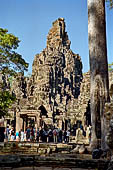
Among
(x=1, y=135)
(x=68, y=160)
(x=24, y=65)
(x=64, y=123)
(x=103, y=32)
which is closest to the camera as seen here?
(x=68, y=160)

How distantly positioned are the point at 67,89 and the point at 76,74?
6183mm

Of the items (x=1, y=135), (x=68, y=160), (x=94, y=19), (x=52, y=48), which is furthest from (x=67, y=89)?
(x=68, y=160)

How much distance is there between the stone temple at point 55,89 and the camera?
23609 millimetres

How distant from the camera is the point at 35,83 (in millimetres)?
39094

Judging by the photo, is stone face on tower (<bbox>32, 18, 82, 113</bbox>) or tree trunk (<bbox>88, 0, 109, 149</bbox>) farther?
stone face on tower (<bbox>32, 18, 82, 113</bbox>)

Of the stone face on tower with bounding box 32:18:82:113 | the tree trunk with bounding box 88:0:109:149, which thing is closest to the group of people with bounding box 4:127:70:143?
the tree trunk with bounding box 88:0:109:149

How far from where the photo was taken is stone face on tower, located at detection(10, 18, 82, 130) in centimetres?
3409

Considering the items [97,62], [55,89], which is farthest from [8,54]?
[55,89]

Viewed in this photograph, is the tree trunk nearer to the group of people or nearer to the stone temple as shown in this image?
the group of people

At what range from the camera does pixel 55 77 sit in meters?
42.2

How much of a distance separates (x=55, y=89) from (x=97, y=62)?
113 ft

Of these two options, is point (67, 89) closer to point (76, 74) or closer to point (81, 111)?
point (76, 74)

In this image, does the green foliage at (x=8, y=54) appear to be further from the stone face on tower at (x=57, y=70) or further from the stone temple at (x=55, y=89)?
the stone face on tower at (x=57, y=70)

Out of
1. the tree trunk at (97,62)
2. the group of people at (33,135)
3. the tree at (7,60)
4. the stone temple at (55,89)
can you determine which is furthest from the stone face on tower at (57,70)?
the tree trunk at (97,62)
